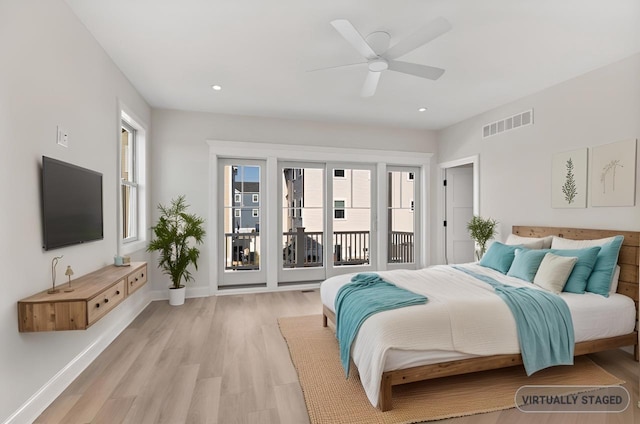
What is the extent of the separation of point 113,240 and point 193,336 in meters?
1.27

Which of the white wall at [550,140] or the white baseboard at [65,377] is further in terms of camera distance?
the white wall at [550,140]

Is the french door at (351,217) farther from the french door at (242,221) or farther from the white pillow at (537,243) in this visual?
the white pillow at (537,243)

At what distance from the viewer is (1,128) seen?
1.77 m

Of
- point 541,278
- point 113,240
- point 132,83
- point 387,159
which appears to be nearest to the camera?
point 541,278

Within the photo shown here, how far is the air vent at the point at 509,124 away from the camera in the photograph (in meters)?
4.07

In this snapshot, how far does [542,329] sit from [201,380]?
2597 millimetres

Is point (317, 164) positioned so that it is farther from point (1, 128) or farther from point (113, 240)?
point (1, 128)

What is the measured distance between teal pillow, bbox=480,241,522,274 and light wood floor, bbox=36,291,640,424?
1.05m

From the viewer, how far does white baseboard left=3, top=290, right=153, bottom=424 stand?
1.93 m

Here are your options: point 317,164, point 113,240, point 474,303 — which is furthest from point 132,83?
point 474,303

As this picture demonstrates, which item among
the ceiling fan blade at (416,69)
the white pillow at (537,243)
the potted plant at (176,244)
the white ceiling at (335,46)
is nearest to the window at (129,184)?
the potted plant at (176,244)

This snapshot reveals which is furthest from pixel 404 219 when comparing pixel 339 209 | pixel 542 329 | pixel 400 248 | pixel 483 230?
pixel 542 329

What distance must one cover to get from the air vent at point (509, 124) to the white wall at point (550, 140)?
0.19 feet

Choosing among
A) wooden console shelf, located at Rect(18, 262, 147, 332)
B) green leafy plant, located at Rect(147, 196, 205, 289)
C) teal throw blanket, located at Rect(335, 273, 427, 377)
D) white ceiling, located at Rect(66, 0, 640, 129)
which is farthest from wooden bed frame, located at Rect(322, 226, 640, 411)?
green leafy plant, located at Rect(147, 196, 205, 289)
